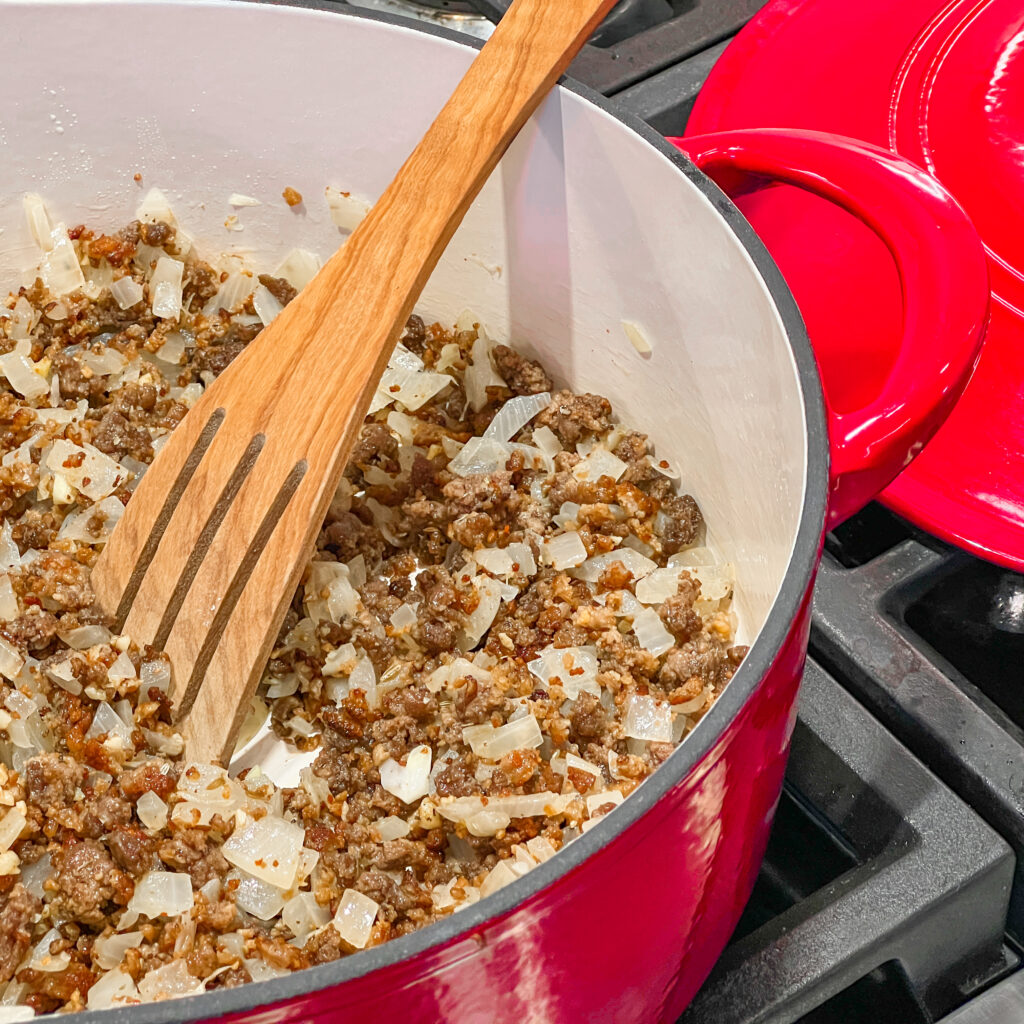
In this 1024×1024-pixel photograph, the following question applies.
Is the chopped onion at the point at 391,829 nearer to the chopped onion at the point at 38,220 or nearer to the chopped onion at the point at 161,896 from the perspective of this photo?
the chopped onion at the point at 161,896

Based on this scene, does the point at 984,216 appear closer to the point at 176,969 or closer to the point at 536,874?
the point at 536,874

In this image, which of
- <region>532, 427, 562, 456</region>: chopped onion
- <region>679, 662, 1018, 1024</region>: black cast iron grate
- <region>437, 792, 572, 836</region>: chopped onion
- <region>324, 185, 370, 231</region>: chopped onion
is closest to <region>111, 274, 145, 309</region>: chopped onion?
<region>324, 185, 370, 231</region>: chopped onion

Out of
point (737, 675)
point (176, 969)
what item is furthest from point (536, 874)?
point (176, 969)

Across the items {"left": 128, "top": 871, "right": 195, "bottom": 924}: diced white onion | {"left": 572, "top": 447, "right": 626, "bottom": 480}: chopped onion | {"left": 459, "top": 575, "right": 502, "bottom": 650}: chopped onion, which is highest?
{"left": 572, "top": 447, "right": 626, "bottom": 480}: chopped onion

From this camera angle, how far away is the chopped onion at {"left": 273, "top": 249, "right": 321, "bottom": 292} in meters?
1.22

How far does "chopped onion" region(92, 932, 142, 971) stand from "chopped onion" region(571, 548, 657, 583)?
481 millimetres

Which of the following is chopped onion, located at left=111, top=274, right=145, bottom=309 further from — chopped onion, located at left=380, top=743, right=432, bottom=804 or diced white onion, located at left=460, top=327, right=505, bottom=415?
chopped onion, located at left=380, top=743, right=432, bottom=804

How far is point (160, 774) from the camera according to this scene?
0.93 meters

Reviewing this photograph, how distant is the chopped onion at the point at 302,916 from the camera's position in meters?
0.87

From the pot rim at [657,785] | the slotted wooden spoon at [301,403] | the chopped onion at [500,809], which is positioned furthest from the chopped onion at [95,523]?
the pot rim at [657,785]

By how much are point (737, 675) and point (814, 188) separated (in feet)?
1.33

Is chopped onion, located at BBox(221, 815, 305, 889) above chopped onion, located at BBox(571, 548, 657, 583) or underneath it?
underneath

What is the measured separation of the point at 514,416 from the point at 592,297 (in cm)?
15

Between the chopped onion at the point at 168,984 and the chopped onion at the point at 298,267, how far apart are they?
2.28 feet
